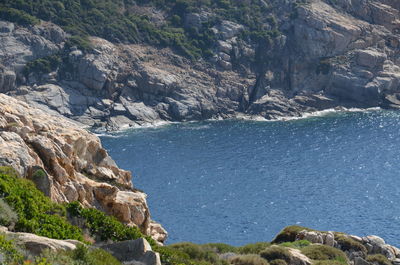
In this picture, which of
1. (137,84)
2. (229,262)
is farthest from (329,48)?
(229,262)

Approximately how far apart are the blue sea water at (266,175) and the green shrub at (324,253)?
79.0ft

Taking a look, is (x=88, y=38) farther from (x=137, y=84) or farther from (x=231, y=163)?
(x=231, y=163)

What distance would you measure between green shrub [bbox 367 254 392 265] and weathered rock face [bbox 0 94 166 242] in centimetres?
1380

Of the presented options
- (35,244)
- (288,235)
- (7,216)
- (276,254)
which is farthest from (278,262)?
(35,244)

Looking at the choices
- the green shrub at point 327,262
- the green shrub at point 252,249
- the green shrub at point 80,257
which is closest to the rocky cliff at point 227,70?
the green shrub at point 252,249

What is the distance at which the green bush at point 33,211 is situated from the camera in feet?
72.7

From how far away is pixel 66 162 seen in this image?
33.2m

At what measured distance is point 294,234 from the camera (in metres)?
43.2

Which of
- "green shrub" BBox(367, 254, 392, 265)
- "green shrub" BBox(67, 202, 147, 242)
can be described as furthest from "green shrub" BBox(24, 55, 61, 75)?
"green shrub" BBox(67, 202, 147, 242)

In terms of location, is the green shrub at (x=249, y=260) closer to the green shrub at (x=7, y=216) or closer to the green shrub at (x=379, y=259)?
the green shrub at (x=379, y=259)

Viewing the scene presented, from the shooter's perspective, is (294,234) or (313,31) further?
(313,31)

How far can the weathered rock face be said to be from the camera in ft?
97.4

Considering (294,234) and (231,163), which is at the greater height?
(294,234)

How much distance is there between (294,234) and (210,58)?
4040 inches
